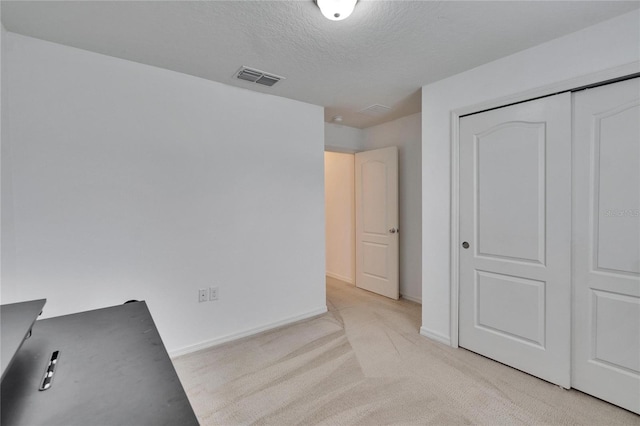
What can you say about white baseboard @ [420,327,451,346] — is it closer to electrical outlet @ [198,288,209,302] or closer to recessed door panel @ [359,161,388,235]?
recessed door panel @ [359,161,388,235]

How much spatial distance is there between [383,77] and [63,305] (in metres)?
3.00

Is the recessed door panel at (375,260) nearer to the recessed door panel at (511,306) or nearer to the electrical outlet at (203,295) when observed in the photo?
the recessed door panel at (511,306)

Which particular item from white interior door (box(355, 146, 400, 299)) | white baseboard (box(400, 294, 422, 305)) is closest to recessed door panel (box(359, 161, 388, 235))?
white interior door (box(355, 146, 400, 299))

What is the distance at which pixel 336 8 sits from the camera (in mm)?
1532

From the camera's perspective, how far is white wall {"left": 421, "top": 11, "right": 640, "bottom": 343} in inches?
69.6

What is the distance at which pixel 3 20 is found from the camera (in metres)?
1.71

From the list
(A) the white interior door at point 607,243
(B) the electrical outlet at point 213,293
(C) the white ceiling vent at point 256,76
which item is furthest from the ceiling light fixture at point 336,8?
(B) the electrical outlet at point 213,293

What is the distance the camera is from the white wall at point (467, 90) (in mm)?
1768

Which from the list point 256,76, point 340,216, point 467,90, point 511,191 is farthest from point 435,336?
point 256,76

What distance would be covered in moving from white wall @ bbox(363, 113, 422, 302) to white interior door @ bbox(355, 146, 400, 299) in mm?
181

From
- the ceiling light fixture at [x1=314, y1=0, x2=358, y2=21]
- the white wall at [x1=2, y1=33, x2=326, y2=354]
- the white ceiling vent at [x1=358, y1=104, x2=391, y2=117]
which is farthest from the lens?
the white ceiling vent at [x1=358, y1=104, x2=391, y2=117]

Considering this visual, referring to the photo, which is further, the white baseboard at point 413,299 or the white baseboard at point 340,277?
the white baseboard at point 340,277

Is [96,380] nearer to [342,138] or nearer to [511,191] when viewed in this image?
[511,191]

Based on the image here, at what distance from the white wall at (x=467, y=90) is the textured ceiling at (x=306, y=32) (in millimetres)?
92
